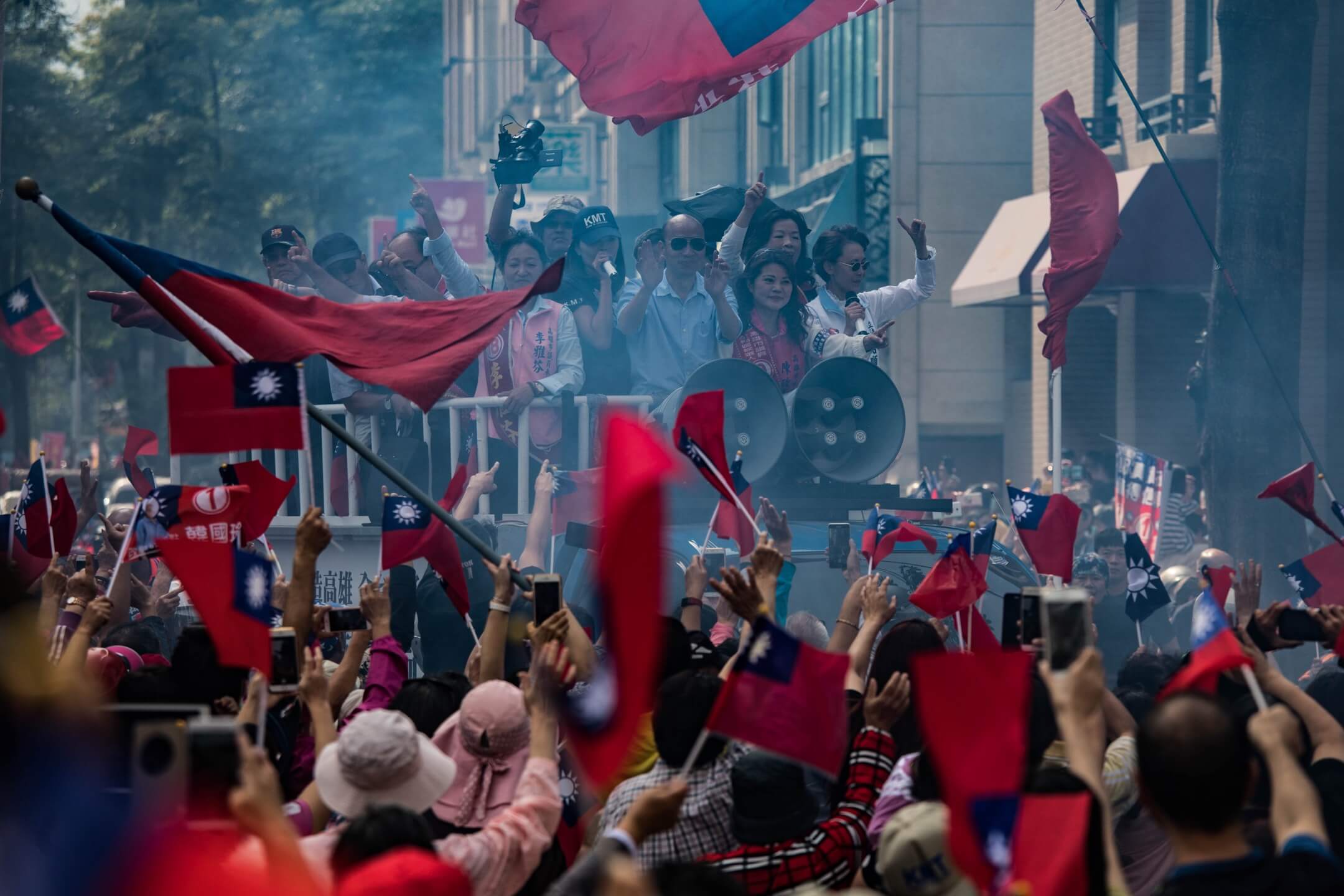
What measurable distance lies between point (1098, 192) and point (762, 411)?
8.02 ft

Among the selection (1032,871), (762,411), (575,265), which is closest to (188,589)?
(1032,871)

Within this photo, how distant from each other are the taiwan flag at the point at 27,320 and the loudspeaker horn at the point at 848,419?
10.2m

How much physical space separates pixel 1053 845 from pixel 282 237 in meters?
8.01

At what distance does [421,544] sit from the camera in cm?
621

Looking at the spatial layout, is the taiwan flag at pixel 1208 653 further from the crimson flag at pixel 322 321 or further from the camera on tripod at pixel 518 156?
the camera on tripod at pixel 518 156

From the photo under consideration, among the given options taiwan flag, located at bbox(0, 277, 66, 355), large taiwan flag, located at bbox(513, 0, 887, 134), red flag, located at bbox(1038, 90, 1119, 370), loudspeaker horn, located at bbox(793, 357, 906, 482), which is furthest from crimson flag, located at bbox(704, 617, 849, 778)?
taiwan flag, located at bbox(0, 277, 66, 355)

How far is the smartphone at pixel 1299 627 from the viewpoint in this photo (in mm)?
4559

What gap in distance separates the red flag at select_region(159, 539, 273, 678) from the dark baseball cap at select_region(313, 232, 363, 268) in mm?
6541

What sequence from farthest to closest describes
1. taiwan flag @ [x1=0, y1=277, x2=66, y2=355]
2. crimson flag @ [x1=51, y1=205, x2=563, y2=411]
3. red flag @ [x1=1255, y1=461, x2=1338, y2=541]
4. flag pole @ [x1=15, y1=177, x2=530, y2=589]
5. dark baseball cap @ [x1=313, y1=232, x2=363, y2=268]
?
taiwan flag @ [x1=0, y1=277, x2=66, y2=355] → dark baseball cap @ [x1=313, y1=232, x2=363, y2=268] → red flag @ [x1=1255, y1=461, x2=1338, y2=541] → crimson flag @ [x1=51, y1=205, x2=563, y2=411] → flag pole @ [x1=15, y1=177, x2=530, y2=589]

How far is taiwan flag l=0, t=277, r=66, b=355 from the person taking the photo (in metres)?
17.3

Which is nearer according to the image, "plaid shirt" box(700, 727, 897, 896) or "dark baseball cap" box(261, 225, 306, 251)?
"plaid shirt" box(700, 727, 897, 896)

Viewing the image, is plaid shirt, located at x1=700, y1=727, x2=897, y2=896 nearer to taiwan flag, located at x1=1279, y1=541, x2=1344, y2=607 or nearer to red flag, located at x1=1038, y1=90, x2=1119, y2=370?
taiwan flag, located at x1=1279, y1=541, x2=1344, y2=607

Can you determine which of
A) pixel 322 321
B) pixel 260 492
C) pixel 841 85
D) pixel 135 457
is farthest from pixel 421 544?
pixel 841 85

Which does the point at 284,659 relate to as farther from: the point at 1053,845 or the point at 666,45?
the point at 666,45
